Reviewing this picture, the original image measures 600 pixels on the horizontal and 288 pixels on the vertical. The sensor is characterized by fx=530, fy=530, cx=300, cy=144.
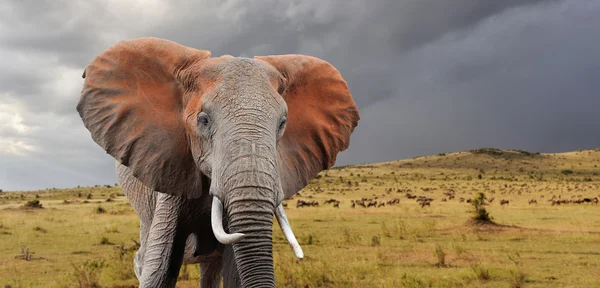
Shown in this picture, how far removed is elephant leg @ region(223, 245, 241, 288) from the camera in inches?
185

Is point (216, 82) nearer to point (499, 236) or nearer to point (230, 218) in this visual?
point (230, 218)

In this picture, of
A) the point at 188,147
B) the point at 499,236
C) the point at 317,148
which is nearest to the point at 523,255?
the point at 499,236

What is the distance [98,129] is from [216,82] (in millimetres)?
1400

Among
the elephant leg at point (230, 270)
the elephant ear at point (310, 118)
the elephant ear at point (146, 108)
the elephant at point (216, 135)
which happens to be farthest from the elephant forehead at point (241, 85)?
the elephant leg at point (230, 270)

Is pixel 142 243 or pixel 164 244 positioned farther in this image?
pixel 142 243

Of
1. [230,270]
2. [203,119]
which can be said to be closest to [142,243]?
[230,270]

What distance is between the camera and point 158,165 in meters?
4.29

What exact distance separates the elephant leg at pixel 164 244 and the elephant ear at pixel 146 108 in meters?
0.46

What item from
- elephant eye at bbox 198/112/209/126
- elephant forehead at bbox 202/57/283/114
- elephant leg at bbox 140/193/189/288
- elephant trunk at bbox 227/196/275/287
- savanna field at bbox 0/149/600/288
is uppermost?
savanna field at bbox 0/149/600/288

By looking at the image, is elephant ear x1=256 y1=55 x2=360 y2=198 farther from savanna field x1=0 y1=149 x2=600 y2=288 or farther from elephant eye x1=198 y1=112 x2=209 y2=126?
savanna field x1=0 y1=149 x2=600 y2=288

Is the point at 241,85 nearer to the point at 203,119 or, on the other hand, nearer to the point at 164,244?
the point at 203,119

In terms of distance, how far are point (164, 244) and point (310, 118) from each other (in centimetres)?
174

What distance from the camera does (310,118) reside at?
16.1 ft

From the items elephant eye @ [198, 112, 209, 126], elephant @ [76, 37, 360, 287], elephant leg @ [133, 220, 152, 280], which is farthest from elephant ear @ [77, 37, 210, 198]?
elephant leg @ [133, 220, 152, 280]
